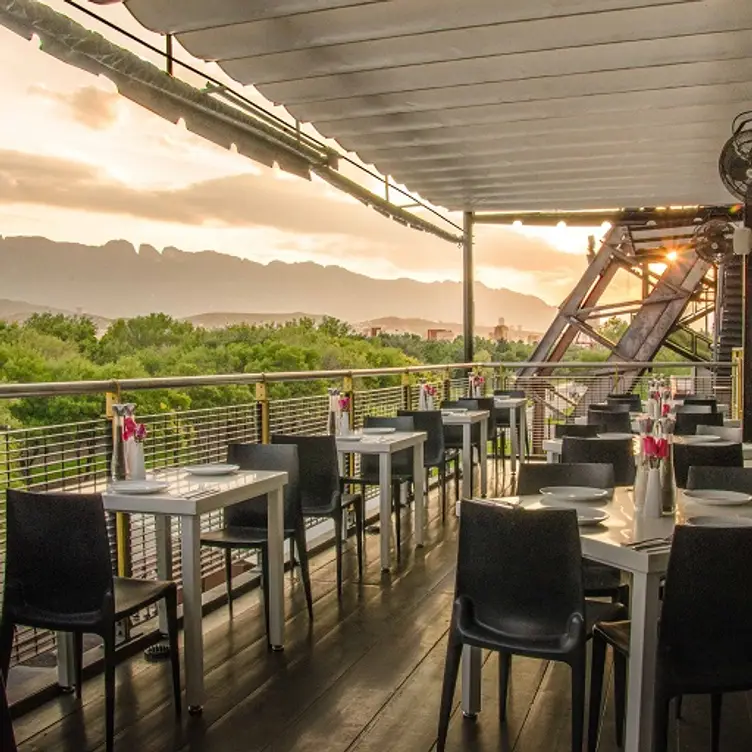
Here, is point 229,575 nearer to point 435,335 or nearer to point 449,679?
point 449,679

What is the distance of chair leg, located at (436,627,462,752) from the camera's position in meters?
2.71

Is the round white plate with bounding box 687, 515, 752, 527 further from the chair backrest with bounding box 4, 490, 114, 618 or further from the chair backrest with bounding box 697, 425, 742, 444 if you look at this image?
the chair backrest with bounding box 697, 425, 742, 444

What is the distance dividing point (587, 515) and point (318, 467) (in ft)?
7.43

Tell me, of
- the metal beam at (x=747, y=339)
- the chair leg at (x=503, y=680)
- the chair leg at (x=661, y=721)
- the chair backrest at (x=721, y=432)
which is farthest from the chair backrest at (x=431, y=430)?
the chair leg at (x=661, y=721)

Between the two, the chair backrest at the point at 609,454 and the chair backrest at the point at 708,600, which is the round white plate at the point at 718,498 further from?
the chair backrest at the point at 609,454

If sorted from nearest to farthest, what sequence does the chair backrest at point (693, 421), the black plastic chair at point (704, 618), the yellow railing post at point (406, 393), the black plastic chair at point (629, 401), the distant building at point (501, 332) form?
the black plastic chair at point (704, 618) → the chair backrest at point (693, 421) → the black plastic chair at point (629, 401) → the yellow railing post at point (406, 393) → the distant building at point (501, 332)

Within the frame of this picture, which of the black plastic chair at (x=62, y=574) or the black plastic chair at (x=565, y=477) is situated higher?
the black plastic chair at (x=565, y=477)

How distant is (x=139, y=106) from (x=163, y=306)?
80.0 ft

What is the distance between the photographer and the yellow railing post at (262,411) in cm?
518

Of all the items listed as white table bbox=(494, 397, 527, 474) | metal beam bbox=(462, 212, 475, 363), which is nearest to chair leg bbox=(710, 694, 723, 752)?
white table bbox=(494, 397, 527, 474)

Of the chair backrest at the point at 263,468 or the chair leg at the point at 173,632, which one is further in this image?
the chair backrest at the point at 263,468

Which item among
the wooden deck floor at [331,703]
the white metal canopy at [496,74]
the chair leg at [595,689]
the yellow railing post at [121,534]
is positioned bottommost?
the wooden deck floor at [331,703]

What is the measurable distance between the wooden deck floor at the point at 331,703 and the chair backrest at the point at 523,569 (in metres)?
0.65

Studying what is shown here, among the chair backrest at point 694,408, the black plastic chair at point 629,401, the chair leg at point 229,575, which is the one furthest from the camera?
the black plastic chair at point 629,401
